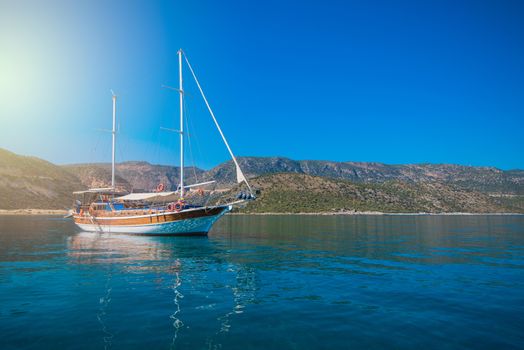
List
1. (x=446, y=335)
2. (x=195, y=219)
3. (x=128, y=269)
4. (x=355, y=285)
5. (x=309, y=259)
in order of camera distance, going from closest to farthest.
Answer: (x=446, y=335)
(x=355, y=285)
(x=128, y=269)
(x=309, y=259)
(x=195, y=219)

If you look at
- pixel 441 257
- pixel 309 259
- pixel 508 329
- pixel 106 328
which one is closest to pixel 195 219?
→ pixel 309 259

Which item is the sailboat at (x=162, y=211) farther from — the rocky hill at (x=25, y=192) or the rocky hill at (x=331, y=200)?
the rocky hill at (x=25, y=192)

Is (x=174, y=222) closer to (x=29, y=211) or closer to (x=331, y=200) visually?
(x=331, y=200)

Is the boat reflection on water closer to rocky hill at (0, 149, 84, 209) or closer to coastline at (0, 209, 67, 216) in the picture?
coastline at (0, 209, 67, 216)

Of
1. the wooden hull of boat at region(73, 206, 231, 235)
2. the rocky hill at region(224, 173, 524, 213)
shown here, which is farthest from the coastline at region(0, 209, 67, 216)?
the wooden hull of boat at region(73, 206, 231, 235)

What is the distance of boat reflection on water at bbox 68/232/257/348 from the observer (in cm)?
1137

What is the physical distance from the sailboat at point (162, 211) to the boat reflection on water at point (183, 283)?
15.2 meters

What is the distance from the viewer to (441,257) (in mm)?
27297

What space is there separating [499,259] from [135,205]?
47129mm

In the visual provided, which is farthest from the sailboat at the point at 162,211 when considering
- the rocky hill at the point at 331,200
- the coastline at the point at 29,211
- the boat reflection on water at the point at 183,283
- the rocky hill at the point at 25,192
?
the rocky hill at the point at 25,192

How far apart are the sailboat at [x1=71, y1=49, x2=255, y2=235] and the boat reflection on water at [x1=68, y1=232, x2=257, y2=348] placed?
15.2m

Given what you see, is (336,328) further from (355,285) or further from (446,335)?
(355,285)

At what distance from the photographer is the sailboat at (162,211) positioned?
45.6m

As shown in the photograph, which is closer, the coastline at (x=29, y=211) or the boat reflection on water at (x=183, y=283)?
the boat reflection on water at (x=183, y=283)
